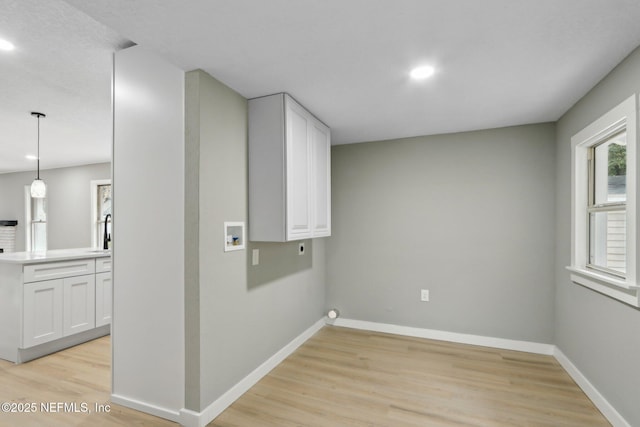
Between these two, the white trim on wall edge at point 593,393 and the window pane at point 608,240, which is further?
the window pane at point 608,240

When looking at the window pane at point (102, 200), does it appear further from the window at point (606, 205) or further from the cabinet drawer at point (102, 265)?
the window at point (606, 205)

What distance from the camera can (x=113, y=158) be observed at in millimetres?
2311

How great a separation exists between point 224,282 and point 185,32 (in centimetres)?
156

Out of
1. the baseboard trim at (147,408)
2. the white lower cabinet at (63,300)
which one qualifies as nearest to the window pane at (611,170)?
the baseboard trim at (147,408)

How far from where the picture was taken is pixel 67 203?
20.7 feet

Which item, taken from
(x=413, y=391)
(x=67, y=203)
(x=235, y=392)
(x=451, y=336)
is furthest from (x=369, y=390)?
(x=67, y=203)

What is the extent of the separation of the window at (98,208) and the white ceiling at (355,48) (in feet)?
10.8

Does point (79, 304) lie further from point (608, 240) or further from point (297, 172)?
point (608, 240)

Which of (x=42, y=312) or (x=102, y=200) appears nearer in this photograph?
(x=42, y=312)

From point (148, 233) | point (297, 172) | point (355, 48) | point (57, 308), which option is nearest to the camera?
point (355, 48)

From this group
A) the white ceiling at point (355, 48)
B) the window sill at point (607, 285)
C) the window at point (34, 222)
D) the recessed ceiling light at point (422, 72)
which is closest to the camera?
the white ceiling at point (355, 48)

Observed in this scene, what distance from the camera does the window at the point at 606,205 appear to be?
1.92 m

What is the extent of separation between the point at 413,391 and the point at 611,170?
2211 mm

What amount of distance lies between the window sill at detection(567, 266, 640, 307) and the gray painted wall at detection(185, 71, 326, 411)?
8.05 ft
